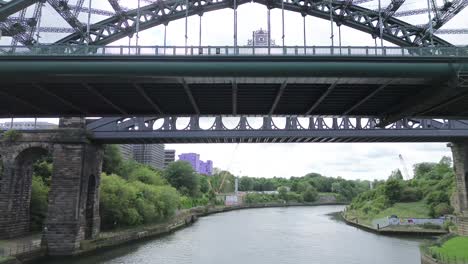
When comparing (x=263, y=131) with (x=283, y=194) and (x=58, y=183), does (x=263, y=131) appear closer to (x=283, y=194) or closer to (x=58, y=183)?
(x=58, y=183)

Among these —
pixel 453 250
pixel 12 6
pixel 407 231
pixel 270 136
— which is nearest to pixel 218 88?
pixel 270 136

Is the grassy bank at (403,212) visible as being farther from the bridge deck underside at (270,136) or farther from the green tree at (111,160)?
the green tree at (111,160)

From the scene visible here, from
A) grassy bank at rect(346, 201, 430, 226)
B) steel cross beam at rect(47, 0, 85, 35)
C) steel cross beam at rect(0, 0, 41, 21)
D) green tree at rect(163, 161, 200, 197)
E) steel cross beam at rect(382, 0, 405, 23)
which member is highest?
steel cross beam at rect(382, 0, 405, 23)

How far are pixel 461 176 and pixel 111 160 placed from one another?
138 ft

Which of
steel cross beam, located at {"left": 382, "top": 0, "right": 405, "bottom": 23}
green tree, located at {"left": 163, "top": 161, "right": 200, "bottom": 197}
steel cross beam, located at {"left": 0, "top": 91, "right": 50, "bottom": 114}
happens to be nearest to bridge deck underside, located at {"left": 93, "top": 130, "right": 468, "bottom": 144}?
steel cross beam, located at {"left": 0, "top": 91, "right": 50, "bottom": 114}

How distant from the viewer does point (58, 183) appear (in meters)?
31.9

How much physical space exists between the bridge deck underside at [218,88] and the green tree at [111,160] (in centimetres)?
3132

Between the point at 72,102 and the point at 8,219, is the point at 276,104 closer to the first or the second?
the point at 72,102

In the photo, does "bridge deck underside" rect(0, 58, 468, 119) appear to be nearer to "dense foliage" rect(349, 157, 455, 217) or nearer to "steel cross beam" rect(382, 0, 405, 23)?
"steel cross beam" rect(382, 0, 405, 23)

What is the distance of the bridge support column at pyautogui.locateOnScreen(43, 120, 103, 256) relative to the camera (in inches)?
1201

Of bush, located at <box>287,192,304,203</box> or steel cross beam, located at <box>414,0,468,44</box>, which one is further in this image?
bush, located at <box>287,192,304,203</box>

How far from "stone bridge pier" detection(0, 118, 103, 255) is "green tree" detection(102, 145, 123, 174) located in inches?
810

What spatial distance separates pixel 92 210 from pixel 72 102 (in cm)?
1520

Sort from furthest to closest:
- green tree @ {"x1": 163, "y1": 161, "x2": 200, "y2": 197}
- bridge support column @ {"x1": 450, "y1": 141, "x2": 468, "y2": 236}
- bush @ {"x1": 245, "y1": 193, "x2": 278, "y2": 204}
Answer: bush @ {"x1": 245, "y1": 193, "x2": 278, "y2": 204} < green tree @ {"x1": 163, "y1": 161, "x2": 200, "y2": 197} < bridge support column @ {"x1": 450, "y1": 141, "x2": 468, "y2": 236}
